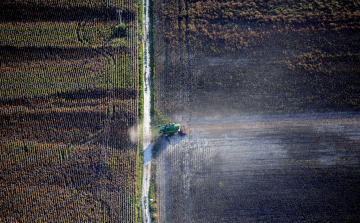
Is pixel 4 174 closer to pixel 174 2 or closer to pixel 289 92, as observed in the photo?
pixel 174 2

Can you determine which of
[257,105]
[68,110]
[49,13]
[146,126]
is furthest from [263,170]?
[49,13]

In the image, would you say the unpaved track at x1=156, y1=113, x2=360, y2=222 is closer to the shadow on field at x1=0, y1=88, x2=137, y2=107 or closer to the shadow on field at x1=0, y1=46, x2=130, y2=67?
the shadow on field at x1=0, y1=88, x2=137, y2=107

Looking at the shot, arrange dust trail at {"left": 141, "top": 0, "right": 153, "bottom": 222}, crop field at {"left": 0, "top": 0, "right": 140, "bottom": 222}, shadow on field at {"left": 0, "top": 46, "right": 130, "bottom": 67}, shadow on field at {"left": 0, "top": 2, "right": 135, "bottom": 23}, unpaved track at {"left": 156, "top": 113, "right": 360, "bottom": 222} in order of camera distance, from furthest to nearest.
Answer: shadow on field at {"left": 0, "top": 2, "right": 135, "bottom": 23} → shadow on field at {"left": 0, "top": 46, "right": 130, "bottom": 67} → dust trail at {"left": 141, "top": 0, "right": 153, "bottom": 222} → unpaved track at {"left": 156, "top": 113, "right": 360, "bottom": 222} → crop field at {"left": 0, "top": 0, "right": 140, "bottom": 222}

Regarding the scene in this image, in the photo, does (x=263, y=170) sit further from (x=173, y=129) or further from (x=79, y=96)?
(x=79, y=96)

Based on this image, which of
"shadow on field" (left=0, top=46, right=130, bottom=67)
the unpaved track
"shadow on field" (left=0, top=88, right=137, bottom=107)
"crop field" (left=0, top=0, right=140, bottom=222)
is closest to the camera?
"crop field" (left=0, top=0, right=140, bottom=222)

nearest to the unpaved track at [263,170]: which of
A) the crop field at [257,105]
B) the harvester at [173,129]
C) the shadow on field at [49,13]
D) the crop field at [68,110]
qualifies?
the crop field at [257,105]

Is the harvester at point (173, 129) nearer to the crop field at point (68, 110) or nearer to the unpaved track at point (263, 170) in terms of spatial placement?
the unpaved track at point (263, 170)

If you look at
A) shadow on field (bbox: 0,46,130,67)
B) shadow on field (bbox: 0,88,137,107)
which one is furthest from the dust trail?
shadow on field (bbox: 0,46,130,67)
